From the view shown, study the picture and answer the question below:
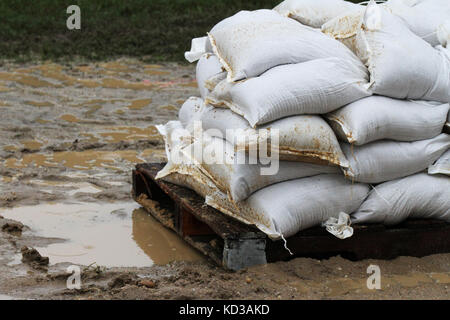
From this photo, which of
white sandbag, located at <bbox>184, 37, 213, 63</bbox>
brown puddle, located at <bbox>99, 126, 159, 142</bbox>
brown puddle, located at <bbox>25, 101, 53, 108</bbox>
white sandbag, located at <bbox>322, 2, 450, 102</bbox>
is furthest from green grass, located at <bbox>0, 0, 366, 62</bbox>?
white sandbag, located at <bbox>322, 2, 450, 102</bbox>

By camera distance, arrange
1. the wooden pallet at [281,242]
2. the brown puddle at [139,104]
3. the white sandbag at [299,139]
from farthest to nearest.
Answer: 1. the brown puddle at [139,104]
2. the wooden pallet at [281,242]
3. the white sandbag at [299,139]

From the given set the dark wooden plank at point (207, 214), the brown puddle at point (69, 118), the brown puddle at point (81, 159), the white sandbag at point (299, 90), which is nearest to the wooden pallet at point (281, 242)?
the dark wooden plank at point (207, 214)

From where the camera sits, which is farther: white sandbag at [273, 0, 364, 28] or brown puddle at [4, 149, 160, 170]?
brown puddle at [4, 149, 160, 170]

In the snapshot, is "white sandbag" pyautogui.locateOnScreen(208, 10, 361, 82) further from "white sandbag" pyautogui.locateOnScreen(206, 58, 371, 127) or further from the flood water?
the flood water

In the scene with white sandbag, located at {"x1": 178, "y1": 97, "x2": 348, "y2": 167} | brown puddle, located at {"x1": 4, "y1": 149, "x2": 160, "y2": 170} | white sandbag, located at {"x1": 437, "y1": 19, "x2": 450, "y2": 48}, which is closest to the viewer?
white sandbag, located at {"x1": 178, "y1": 97, "x2": 348, "y2": 167}

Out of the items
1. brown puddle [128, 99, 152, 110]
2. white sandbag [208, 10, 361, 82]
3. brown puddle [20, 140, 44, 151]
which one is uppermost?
white sandbag [208, 10, 361, 82]

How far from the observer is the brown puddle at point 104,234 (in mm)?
4129

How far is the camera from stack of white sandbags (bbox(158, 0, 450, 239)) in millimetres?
3777

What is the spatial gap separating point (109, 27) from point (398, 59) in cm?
802

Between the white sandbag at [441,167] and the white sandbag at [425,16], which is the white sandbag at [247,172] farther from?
the white sandbag at [425,16]

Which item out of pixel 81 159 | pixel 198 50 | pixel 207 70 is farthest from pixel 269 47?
pixel 81 159

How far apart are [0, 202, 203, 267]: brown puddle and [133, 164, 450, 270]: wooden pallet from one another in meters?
0.13

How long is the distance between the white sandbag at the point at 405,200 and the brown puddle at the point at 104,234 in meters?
0.91

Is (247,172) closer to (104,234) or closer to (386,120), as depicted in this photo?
(386,120)
